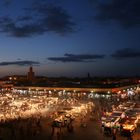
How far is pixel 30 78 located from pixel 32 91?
29562mm

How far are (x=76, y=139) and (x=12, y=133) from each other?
4223 millimetres

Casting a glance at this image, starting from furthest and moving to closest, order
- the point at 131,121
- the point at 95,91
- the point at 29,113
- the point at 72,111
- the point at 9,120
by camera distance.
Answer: the point at 95,91
the point at 29,113
the point at 72,111
the point at 9,120
the point at 131,121

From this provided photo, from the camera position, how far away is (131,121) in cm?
2048

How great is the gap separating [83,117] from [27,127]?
5.78 metres

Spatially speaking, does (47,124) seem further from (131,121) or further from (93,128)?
(131,121)

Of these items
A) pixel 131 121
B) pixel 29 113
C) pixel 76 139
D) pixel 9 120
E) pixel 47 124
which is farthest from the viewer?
pixel 29 113

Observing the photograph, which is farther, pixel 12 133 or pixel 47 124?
pixel 47 124

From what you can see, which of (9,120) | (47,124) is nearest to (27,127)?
(47,124)

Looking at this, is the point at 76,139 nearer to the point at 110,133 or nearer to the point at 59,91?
the point at 110,133

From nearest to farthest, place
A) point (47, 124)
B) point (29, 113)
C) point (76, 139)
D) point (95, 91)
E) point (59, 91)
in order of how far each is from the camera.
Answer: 1. point (76, 139)
2. point (47, 124)
3. point (29, 113)
4. point (95, 91)
5. point (59, 91)

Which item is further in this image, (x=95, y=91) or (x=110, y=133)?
(x=95, y=91)

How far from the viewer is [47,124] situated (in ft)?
74.2

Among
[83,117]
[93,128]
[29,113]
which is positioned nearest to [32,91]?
[29,113]

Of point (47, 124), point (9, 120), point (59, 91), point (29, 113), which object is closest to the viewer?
point (47, 124)
